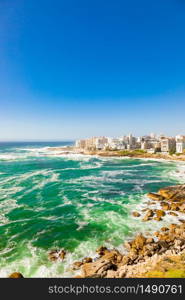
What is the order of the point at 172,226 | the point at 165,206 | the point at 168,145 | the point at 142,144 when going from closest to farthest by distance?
the point at 172,226
the point at 165,206
the point at 168,145
the point at 142,144

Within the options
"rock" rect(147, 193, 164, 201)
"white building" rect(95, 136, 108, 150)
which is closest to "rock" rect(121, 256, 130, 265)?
"rock" rect(147, 193, 164, 201)

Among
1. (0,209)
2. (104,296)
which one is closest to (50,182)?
(0,209)

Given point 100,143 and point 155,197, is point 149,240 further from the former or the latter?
point 100,143

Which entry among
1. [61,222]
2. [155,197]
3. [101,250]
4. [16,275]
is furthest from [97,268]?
[155,197]

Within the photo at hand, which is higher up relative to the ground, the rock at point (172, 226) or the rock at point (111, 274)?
the rock at point (111, 274)

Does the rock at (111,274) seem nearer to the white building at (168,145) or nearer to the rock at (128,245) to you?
the rock at (128,245)

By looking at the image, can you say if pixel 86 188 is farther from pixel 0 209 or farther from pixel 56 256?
pixel 56 256

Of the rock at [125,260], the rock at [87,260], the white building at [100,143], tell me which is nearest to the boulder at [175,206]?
the rock at [125,260]
